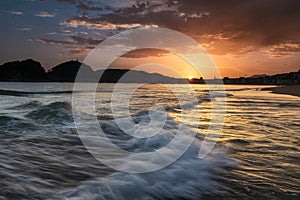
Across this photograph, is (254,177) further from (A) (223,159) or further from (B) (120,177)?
(B) (120,177)

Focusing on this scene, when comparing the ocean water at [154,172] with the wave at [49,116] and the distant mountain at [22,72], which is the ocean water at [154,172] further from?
the distant mountain at [22,72]

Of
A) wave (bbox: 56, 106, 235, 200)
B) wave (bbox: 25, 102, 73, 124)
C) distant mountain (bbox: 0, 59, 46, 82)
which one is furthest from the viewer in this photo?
distant mountain (bbox: 0, 59, 46, 82)

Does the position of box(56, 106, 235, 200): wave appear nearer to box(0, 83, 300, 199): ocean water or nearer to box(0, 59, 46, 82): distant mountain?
box(0, 83, 300, 199): ocean water

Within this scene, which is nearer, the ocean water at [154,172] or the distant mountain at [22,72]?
the ocean water at [154,172]

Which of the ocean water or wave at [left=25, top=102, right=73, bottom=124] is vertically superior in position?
wave at [left=25, top=102, right=73, bottom=124]

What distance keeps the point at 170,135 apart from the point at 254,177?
4.85 meters

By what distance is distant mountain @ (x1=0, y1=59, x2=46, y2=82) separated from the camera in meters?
163

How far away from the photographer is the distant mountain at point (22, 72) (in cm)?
16300

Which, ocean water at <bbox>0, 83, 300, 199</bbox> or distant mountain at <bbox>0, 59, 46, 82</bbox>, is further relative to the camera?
distant mountain at <bbox>0, 59, 46, 82</bbox>

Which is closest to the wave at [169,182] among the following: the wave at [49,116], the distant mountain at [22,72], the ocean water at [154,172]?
the ocean water at [154,172]

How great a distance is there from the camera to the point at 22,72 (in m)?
162

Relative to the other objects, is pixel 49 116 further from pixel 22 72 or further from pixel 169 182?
pixel 22 72

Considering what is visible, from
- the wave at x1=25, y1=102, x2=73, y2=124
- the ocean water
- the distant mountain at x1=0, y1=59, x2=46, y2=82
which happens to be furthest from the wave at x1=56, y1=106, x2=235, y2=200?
the distant mountain at x1=0, y1=59, x2=46, y2=82

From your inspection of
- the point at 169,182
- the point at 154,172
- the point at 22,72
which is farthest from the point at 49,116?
the point at 22,72
